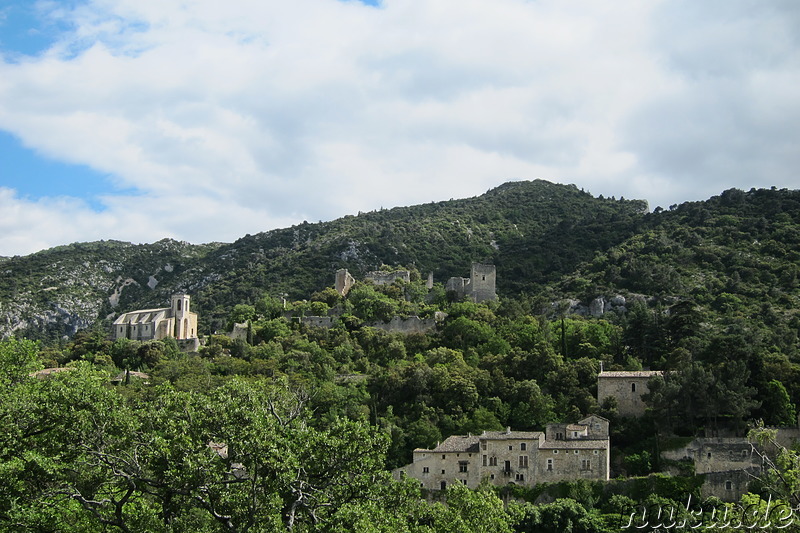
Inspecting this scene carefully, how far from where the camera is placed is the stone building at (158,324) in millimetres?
88812

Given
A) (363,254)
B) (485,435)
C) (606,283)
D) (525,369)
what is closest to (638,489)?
(485,435)

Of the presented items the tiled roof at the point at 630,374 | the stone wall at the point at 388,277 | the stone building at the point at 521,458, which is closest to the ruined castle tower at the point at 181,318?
the stone wall at the point at 388,277

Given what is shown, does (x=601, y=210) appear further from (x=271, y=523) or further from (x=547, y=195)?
(x=271, y=523)

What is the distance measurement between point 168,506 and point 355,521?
524 cm

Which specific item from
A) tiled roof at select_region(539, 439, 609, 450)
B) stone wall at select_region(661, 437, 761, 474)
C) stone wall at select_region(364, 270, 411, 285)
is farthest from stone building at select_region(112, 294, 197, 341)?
stone wall at select_region(661, 437, 761, 474)

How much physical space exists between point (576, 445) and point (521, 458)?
11.3 ft

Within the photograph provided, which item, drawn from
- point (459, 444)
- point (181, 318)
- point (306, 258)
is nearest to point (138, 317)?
point (181, 318)

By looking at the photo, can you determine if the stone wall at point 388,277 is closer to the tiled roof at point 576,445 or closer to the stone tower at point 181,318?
the stone tower at point 181,318

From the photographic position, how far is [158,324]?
3524 inches

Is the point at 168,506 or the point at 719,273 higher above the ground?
the point at 719,273

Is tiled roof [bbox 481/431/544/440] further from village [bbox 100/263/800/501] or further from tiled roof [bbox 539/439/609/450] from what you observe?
tiled roof [bbox 539/439/609/450]

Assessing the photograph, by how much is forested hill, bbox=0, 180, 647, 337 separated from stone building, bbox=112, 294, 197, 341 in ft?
26.1

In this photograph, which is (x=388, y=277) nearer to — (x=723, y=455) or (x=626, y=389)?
(x=626, y=389)

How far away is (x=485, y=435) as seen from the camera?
191ft
